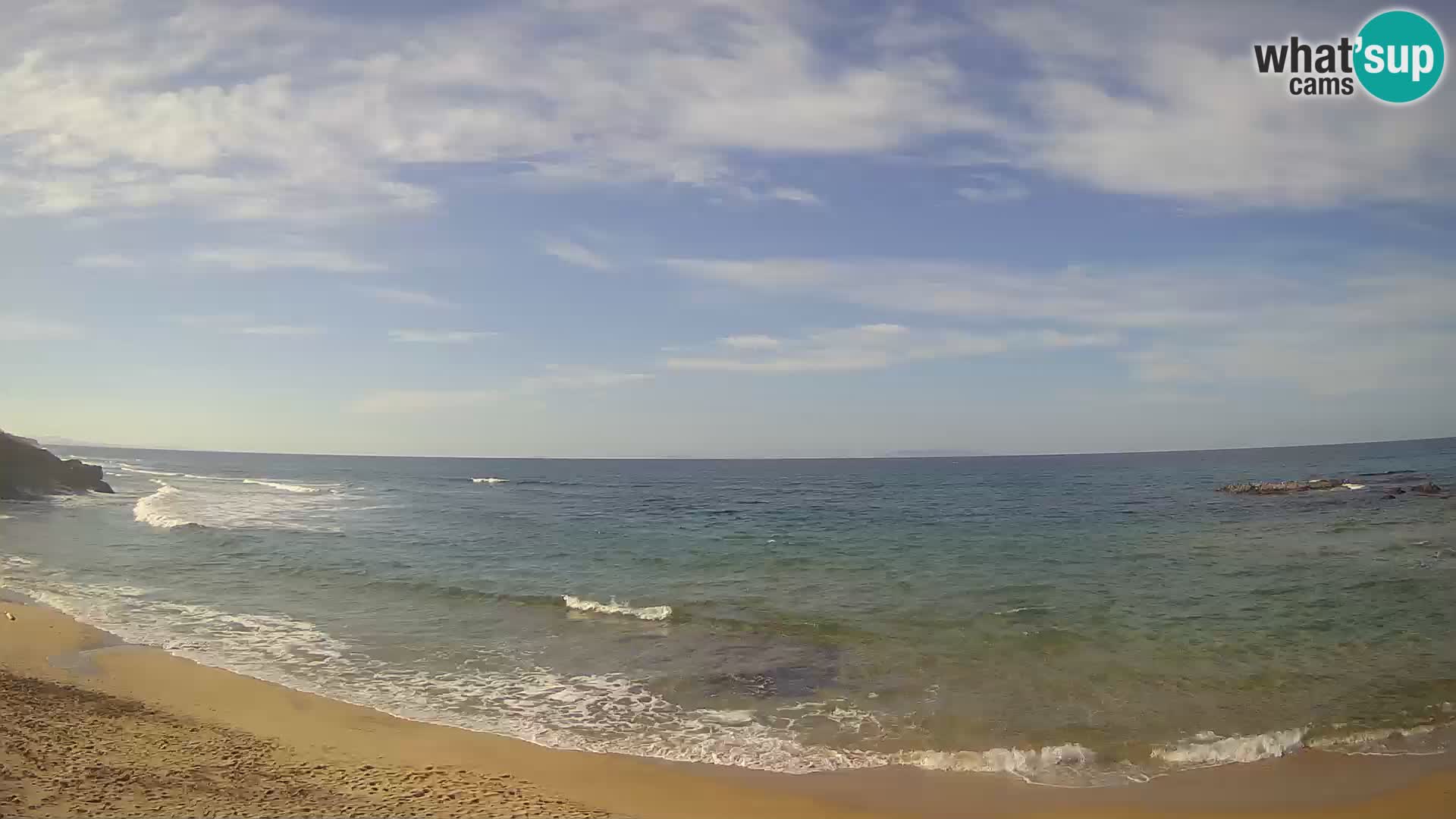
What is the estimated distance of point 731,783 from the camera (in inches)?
372

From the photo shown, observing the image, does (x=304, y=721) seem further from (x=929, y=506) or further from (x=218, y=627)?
(x=929, y=506)

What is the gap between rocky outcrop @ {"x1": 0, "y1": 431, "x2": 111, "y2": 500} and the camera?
151 feet

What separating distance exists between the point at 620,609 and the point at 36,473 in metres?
51.1

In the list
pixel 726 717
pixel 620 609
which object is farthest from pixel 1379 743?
pixel 620 609

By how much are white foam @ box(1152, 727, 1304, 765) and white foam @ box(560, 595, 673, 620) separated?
11.2 m

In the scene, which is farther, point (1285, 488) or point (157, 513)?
point (1285, 488)

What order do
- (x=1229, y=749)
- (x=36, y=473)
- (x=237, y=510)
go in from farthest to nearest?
(x=36, y=473)
(x=237, y=510)
(x=1229, y=749)

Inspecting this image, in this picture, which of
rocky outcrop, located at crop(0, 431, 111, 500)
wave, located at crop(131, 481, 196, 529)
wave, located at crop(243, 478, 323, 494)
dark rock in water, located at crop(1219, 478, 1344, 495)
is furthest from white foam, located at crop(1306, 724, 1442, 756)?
wave, located at crop(243, 478, 323, 494)

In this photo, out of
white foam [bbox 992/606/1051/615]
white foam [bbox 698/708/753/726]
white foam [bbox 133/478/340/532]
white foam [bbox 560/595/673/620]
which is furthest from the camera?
white foam [bbox 133/478/340/532]

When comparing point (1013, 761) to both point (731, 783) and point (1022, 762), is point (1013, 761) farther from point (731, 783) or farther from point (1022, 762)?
point (731, 783)

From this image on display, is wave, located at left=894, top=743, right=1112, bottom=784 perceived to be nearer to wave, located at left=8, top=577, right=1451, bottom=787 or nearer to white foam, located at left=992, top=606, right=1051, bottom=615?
wave, located at left=8, top=577, right=1451, bottom=787

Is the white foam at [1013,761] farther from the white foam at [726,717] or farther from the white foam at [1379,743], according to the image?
the white foam at [1379,743]

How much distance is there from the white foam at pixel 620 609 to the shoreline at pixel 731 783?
7730mm

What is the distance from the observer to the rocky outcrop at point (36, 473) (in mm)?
46000
